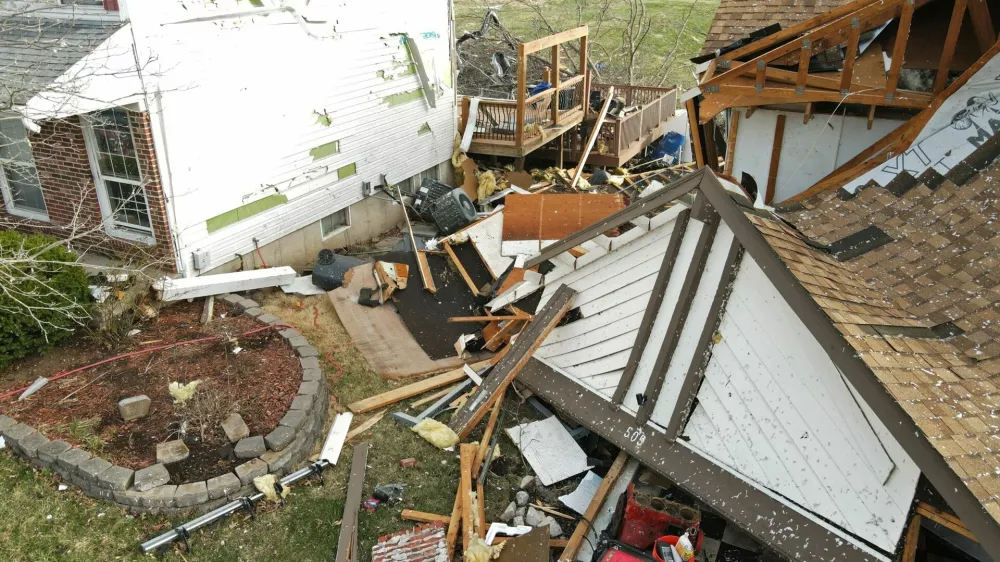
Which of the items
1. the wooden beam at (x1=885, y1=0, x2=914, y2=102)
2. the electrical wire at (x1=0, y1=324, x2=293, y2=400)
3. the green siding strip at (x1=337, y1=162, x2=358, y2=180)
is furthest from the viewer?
the green siding strip at (x1=337, y1=162, x2=358, y2=180)

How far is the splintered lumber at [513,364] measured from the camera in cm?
827

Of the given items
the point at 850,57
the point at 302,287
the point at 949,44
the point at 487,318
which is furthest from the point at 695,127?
the point at 302,287

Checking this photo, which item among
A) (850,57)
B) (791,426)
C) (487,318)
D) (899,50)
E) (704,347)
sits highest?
(899,50)

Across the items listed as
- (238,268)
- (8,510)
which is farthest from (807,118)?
(8,510)

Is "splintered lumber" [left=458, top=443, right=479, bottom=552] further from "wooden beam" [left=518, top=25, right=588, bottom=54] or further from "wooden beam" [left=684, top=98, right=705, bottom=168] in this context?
"wooden beam" [left=518, top=25, right=588, bottom=54]

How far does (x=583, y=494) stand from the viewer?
7465mm

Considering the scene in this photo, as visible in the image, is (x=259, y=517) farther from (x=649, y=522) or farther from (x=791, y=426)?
(x=791, y=426)

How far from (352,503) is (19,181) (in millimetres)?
7909

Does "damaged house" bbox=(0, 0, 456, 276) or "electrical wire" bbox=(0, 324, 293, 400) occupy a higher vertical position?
"damaged house" bbox=(0, 0, 456, 276)

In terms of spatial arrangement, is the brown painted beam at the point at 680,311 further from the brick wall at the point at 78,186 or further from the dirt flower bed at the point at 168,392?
the brick wall at the point at 78,186

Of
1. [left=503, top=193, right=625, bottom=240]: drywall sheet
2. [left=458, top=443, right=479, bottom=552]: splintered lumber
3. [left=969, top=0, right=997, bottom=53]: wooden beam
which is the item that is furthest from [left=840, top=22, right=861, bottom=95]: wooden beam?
[left=458, top=443, right=479, bottom=552]: splintered lumber

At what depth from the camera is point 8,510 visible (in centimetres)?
669

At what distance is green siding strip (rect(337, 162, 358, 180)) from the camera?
43.6 feet

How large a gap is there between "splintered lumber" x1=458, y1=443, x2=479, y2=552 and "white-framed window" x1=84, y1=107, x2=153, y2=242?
5604 mm
